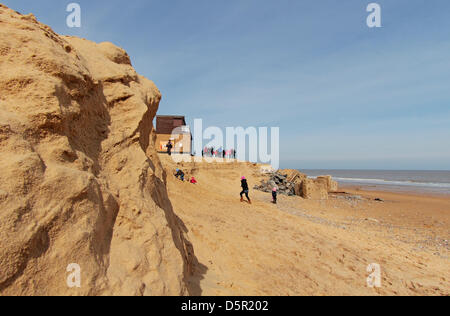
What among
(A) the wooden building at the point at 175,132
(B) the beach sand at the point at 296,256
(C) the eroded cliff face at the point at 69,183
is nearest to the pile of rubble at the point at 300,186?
(A) the wooden building at the point at 175,132

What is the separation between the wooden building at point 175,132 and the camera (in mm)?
24625

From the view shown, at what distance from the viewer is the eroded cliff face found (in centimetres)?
195

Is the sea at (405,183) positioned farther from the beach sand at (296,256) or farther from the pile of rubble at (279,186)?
the beach sand at (296,256)

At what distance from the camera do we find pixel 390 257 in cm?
625

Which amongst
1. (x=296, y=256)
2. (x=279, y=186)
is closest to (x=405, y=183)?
(x=279, y=186)

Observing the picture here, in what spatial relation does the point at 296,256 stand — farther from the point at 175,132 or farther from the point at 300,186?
the point at 175,132

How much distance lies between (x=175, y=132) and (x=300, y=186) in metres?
12.7

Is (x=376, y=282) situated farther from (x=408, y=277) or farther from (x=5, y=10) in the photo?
(x=5, y=10)

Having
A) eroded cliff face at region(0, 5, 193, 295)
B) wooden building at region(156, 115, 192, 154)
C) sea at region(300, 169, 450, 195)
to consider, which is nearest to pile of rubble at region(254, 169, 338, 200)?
→ wooden building at region(156, 115, 192, 154)

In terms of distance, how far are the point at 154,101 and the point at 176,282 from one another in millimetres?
2980

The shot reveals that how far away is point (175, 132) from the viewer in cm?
2475

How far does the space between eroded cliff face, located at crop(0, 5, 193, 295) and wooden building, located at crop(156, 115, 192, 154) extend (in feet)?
70.2

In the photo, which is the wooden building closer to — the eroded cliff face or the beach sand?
the beach sand
